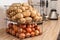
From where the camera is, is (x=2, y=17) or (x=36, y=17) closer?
(x=36, y=17)

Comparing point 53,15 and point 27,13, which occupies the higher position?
point 27,13

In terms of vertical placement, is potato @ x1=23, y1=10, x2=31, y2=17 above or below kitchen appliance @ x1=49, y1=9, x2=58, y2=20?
above

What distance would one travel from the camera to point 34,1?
1869 millimetres

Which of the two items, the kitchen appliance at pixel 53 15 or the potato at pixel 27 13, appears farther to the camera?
the kitchen appliance at pixel 53 15

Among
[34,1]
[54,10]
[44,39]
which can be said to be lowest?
[44,39]

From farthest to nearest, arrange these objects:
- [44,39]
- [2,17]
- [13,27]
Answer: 1. [2,17]
2. [13,27]
3. [44,39]

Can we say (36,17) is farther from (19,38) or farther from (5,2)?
(5,2)

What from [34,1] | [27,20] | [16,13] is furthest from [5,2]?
[34,1]

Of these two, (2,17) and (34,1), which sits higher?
(34,1)

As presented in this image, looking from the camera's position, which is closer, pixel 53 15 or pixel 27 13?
pixel 27 13

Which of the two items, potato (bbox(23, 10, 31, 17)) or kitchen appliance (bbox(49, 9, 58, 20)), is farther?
kitchen appliance (bbox(49, 9, 58, 20))

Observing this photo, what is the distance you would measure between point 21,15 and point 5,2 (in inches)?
12.2

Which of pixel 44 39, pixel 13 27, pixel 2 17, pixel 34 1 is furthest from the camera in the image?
pixel 34 1

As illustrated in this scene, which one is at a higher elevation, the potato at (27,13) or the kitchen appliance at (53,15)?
the potato at (27,13)
